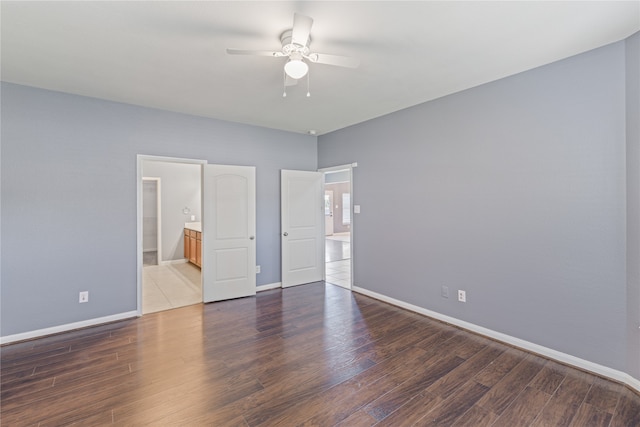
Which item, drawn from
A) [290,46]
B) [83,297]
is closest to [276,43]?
[290,46]

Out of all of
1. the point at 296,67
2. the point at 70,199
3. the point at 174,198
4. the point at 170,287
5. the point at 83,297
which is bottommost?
the point at 170,287

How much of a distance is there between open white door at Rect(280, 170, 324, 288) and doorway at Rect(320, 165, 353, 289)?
378 mm

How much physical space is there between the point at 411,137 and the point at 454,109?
62 cm

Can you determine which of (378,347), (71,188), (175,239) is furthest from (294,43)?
(175,239)

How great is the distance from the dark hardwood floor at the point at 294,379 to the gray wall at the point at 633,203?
0.39 metres

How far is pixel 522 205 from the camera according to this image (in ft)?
9.27

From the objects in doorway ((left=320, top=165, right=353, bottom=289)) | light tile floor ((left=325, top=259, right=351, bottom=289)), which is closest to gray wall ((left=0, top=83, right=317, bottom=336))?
doorway ((left=320, top=165, right=353, bottom=289))

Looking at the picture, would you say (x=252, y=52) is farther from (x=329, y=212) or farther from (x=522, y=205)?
(x=329, y=212)

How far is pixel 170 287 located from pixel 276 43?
436 centimetres

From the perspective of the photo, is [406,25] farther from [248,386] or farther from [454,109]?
[248,386]

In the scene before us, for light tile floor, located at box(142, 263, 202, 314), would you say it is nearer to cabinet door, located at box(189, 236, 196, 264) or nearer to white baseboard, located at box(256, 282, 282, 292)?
cabinet door, located at box(189, 236, 196, 264)

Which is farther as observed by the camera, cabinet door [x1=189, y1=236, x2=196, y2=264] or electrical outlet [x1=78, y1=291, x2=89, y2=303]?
cabinet door [x1=189, y1=236, x2=196, y2=264]

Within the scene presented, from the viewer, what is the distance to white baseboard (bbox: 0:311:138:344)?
120 inches

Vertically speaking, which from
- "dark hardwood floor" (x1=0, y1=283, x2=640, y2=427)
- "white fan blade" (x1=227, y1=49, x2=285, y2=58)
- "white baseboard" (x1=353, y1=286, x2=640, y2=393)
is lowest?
"dark hardwood floor" (x1=0, y1=283, x2=640, y2=427)
